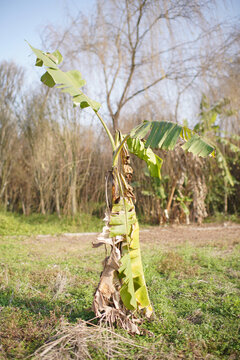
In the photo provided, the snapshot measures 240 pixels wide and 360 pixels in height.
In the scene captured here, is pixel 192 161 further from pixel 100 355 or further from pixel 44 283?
pixel 100 355

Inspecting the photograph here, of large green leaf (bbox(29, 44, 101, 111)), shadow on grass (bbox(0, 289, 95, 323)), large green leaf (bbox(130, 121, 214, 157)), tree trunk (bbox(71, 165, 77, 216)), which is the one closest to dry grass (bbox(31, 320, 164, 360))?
shadow on grass (bbox(0, 289, 95, 323))

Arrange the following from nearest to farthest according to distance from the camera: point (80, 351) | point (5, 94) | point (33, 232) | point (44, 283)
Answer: point (80, 351) → point (44, 283) → point (33, 232) → point (5, 94)

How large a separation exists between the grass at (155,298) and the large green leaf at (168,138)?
149cm

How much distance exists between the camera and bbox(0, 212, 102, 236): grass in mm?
7427

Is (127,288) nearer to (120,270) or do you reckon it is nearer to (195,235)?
(120,270)

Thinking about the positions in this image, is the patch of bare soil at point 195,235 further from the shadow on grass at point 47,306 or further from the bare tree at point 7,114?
the bare tree at point 7,114

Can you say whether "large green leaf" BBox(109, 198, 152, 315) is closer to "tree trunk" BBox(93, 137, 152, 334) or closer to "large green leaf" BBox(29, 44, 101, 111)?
"tree trunk" BBox(93, 137, 152, 334)

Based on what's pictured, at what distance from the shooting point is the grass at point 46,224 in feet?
24.4

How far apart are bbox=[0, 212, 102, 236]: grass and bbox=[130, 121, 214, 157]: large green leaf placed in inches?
214

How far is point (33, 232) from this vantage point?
7.40 meters

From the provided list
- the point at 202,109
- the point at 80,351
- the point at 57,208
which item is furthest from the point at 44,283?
the point at 202,109

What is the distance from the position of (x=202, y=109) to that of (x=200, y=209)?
9.94 feet

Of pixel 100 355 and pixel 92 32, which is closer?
pixel 100 355

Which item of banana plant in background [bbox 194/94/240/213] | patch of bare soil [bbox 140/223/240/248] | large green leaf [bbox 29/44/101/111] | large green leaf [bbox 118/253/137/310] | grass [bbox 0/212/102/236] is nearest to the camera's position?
large green leaf [bbox 118/253/137/310]
